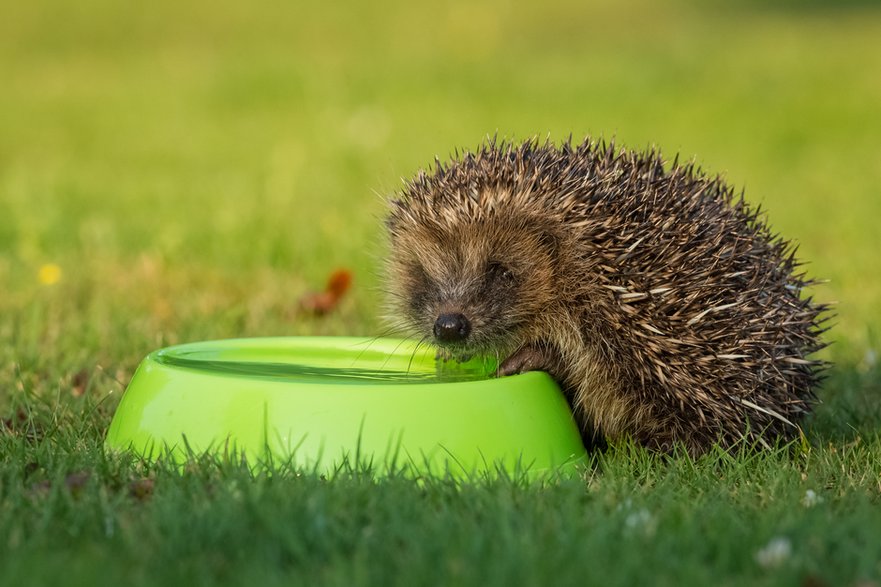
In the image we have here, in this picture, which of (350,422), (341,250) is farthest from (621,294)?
(341,250)

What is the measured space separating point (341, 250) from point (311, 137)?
187 inches

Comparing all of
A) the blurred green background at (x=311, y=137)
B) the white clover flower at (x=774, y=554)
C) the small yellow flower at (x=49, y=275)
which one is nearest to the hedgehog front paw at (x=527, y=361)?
the blurred green background at (x=311, y=137)

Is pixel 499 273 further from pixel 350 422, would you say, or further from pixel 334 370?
pixel 350 422

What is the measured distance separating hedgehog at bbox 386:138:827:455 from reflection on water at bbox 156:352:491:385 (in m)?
0.26

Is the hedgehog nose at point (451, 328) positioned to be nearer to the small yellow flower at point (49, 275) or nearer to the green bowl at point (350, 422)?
the green bowl at point (350, 422)

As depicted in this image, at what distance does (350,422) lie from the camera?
4176 millimetres

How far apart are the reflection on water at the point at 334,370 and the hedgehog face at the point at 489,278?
276 mm

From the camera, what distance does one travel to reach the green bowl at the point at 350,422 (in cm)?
416

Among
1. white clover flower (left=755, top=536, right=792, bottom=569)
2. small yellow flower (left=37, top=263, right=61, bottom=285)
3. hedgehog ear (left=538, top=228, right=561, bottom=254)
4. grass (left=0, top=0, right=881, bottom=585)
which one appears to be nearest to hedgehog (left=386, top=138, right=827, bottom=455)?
hedgehog ear (left=538, top=228, right=561, bottom=254)

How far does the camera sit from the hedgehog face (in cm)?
480

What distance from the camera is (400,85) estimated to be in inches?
583

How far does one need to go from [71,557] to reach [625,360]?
2353 millimetres

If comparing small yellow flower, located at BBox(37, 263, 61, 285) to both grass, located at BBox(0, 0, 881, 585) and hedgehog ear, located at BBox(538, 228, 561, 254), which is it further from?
hedgehog ear, located at BBox(538, 228, 561, 254)

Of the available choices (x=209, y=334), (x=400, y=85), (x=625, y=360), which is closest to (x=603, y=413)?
(x=625, y=360)
